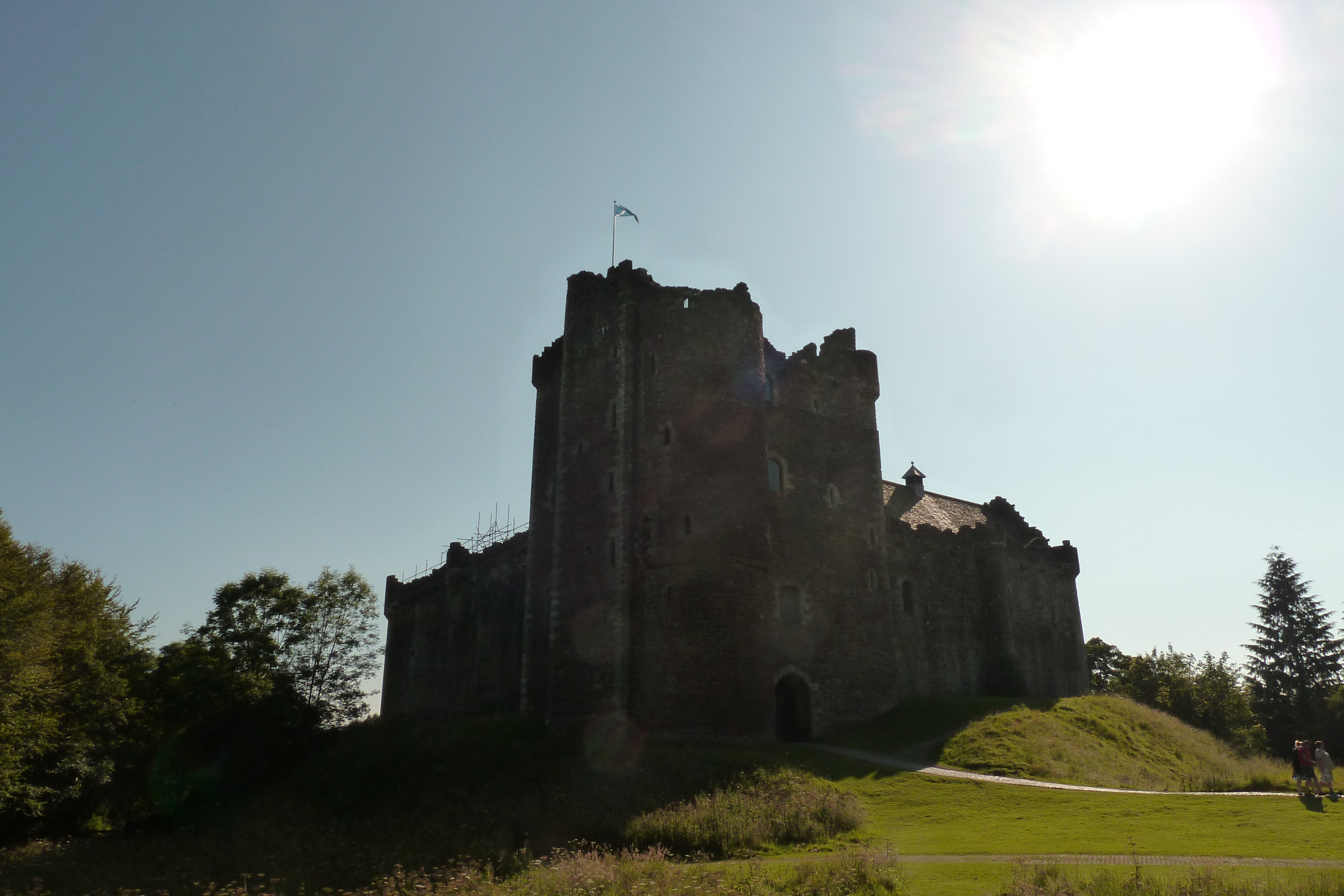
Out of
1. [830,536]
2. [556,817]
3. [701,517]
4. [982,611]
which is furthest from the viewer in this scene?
[982,611]

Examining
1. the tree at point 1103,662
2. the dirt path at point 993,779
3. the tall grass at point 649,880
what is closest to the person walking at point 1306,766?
the dirt path at point 993,779

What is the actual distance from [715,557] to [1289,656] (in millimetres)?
44780

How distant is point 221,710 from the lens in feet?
103

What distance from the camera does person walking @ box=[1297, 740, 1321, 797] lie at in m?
18.5

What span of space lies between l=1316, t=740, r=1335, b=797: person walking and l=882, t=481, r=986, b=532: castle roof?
770 inches

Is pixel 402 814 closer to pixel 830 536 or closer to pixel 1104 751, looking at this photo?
pixel 830 536

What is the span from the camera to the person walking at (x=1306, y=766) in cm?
1848

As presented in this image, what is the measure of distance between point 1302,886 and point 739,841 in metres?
9.15

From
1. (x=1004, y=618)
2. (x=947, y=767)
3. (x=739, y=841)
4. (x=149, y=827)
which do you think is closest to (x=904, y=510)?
(x=1004, y=618)

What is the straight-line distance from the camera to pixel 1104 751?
2691 centimetres

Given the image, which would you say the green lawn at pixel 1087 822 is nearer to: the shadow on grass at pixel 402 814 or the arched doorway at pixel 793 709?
the shadow on grass at pixel 402 814

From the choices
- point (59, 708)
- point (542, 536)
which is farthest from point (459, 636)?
point (59, 708)

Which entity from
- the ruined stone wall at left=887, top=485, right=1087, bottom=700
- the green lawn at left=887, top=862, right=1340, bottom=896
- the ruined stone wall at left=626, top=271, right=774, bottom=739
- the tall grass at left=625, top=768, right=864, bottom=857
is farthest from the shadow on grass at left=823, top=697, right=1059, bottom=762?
the green lawn at left=887, top=862, right=1340, bottom=896

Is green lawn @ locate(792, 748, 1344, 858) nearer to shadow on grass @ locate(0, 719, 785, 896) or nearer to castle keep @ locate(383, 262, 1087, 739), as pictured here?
shadow on grass @ locate(0, 719, 785, 896)
